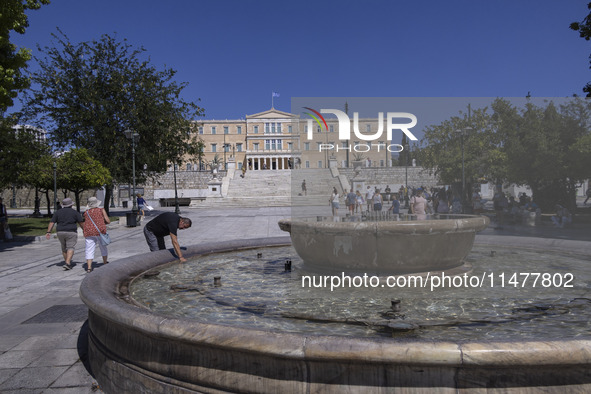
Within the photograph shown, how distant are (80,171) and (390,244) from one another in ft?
63.2

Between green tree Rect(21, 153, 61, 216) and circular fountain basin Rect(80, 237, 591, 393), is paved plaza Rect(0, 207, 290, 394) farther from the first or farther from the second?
green tree Rect(21, 153, 61, 216)

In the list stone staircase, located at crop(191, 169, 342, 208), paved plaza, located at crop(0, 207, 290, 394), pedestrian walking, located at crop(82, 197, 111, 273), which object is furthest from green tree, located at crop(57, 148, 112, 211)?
pedestrian walking, located at crop(82, 197, 111, 273)

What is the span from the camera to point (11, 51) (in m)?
11.7

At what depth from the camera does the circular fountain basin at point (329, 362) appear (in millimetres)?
2297

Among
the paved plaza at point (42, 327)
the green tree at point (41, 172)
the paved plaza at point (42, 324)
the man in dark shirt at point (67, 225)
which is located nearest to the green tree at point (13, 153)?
the green tree at point (41, 172)

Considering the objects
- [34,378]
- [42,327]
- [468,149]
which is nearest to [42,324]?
[42,327]

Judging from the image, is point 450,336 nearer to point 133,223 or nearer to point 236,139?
point 133,223

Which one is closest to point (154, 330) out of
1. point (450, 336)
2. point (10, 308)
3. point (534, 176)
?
point (450, 336)

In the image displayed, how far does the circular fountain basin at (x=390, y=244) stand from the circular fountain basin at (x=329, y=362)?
250 cm

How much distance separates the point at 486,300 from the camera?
4469mm

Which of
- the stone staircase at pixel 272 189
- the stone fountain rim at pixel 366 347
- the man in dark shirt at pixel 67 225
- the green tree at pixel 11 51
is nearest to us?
the stone fountain rim at pixel 366 347

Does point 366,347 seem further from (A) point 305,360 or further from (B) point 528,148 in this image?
(B) point 528,148

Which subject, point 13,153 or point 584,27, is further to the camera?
point 13,153

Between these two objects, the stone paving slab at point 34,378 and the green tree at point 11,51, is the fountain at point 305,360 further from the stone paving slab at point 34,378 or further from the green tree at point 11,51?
the green tree at point 11,51
